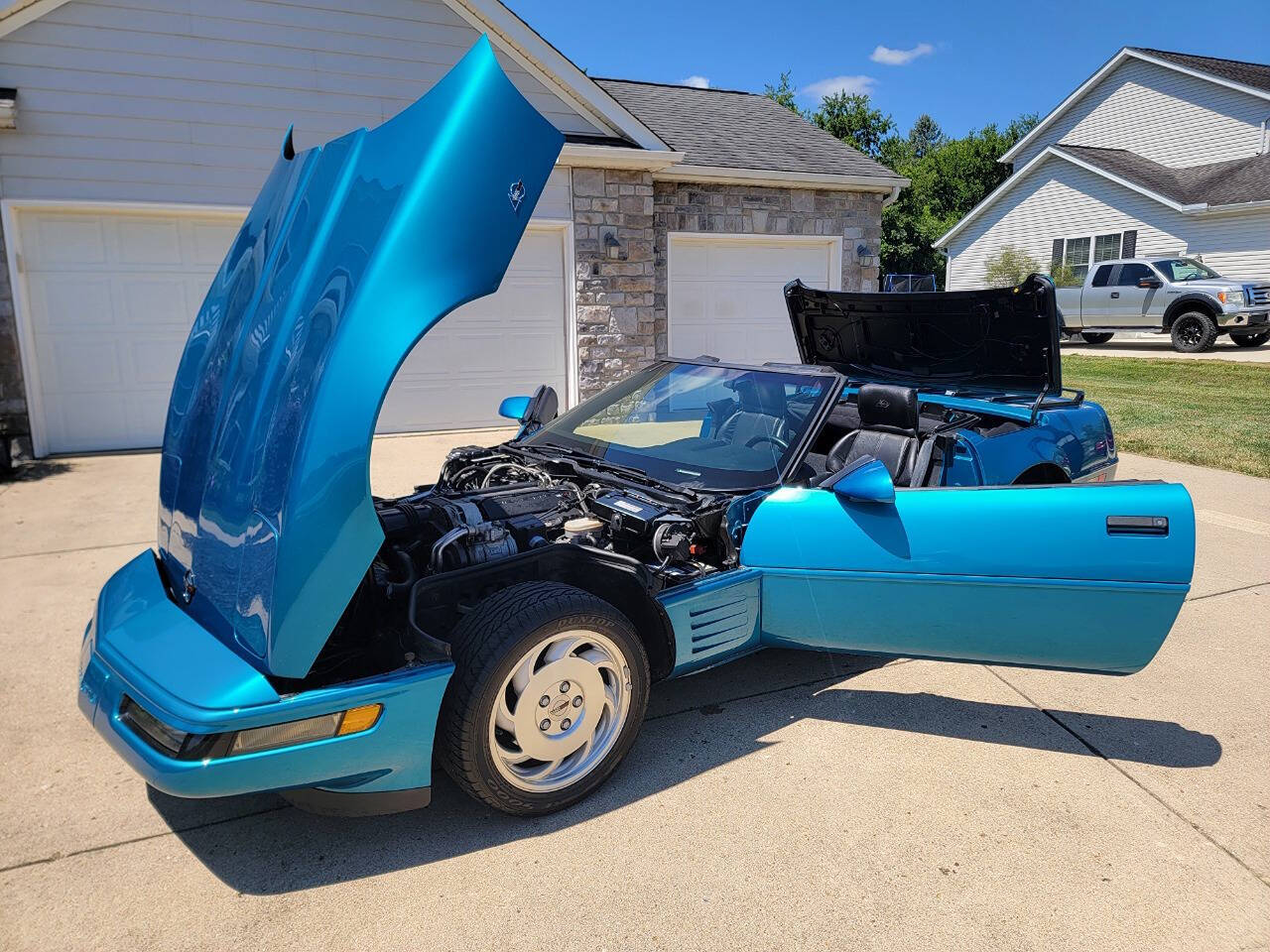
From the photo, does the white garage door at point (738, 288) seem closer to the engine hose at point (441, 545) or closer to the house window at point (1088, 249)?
the engine hose at point (441, 545)

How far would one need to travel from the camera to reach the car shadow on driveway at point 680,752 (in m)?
2.57

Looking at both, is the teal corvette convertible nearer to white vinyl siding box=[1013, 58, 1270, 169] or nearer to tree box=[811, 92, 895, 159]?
white vinyl siding box=[1013, 58, 1270, 169]

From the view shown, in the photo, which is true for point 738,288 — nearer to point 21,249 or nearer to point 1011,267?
point 21,249

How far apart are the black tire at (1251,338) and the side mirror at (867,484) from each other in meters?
19.3

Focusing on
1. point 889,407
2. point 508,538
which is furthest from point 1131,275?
point 508,538

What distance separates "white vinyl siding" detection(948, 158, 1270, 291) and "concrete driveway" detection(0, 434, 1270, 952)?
22472 millimetres

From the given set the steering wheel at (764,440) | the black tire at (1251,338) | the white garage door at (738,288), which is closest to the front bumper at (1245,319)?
the black tire at (1251,338)

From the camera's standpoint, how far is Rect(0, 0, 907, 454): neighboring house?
27.5 feet

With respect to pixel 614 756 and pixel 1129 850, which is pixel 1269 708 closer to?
pixel 1129 850

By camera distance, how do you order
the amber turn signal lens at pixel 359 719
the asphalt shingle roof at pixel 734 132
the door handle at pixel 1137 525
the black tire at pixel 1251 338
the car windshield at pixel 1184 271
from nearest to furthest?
the amber turn signal lens at pixel 359 719 → the door handle at pixel 1137 525 → the asphalt shingle roof at pixel 734 132 → the black tire at pixel 1251 338 → the car windshield at pixel 1184 271

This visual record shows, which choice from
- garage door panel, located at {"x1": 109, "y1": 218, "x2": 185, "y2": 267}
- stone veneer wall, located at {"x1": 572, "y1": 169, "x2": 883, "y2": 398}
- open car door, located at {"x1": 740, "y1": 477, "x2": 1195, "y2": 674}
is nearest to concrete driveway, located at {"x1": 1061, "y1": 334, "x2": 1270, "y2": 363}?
stone veneer wall, located at {"x1": 572, "y1": 169, "x2": 883, "y2": 398}

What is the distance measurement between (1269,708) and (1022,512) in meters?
1.47

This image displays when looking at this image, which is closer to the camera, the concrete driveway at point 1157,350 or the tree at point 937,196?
the concrete driveway at point 1157,350

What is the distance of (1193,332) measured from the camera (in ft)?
59.4
